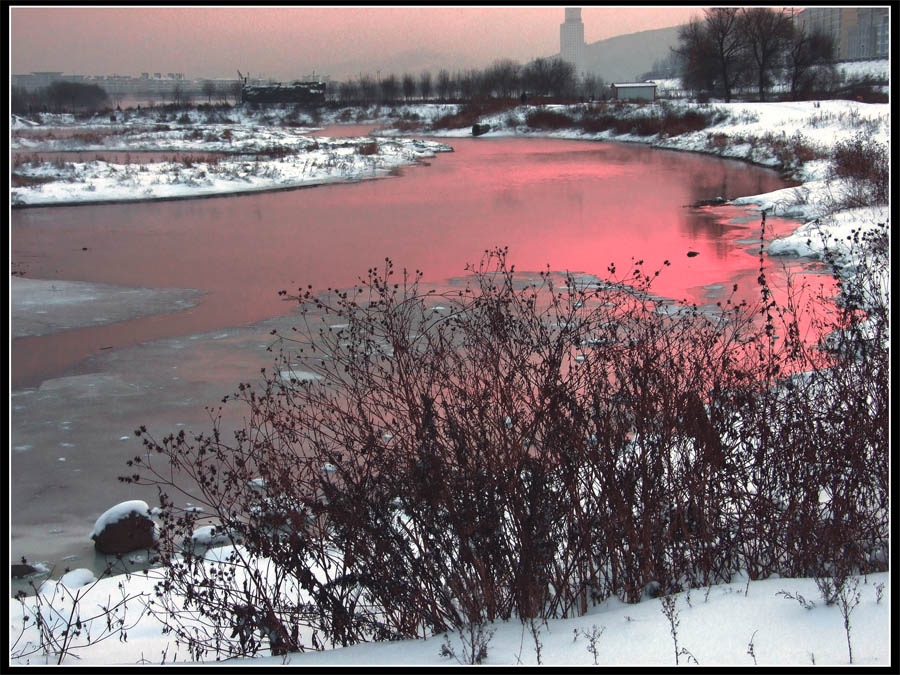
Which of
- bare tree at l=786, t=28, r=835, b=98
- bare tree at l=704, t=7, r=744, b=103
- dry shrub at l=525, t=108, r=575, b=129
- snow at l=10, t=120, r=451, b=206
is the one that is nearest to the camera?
snow at l=10, t=120, r=451, b=206

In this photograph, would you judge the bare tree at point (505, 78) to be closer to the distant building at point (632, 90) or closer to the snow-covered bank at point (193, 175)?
the distant building at point (632, 90)

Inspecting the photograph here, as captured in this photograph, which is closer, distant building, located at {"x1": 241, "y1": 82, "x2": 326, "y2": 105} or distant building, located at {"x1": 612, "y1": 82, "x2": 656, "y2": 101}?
distant building, located at {"x1": 612, "y1": 82, "x2": 656, "y2": 101}

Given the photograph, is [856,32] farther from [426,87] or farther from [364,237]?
[364,237]

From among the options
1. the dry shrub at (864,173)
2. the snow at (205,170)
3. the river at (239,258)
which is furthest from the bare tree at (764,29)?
the dry shrub at (864,173)

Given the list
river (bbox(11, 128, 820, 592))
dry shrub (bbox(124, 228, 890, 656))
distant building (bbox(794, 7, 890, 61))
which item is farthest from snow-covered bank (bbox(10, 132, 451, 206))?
distant building (bbox(794, 7, 890, 61))

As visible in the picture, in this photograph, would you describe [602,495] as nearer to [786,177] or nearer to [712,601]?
[712,601]

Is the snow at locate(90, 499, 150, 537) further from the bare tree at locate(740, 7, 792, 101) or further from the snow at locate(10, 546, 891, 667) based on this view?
the bare tree at locate(740, 7, 792, 101)

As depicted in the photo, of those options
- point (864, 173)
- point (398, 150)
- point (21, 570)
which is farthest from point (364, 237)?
point (398, 150)
